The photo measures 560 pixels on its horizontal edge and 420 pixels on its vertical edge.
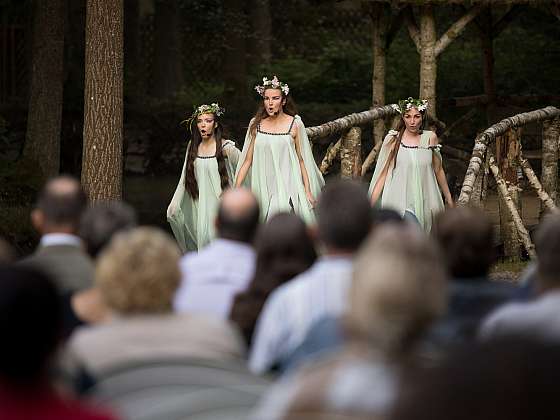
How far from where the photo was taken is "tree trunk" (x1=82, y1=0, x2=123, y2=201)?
1347 cm

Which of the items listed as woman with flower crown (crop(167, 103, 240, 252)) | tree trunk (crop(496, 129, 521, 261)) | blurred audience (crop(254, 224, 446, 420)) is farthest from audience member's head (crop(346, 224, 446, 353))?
tree trunk (crop(496, 129, 521, 261))

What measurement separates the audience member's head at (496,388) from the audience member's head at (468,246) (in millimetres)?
2705

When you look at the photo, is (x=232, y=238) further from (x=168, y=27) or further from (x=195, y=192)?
(x=168, y=27)

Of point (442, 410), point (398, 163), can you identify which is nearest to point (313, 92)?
point (398, 163)

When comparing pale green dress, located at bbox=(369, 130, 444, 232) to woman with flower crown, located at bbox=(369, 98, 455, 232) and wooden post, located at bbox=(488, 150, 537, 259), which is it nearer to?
woman with flower crown, located at bbox=(369, 98, 455, 232)

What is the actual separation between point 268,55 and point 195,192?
14.0 metres

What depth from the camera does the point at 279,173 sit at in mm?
13008

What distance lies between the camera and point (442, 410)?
278 centimetres

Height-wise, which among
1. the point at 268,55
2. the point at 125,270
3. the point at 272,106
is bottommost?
the point at 125,270

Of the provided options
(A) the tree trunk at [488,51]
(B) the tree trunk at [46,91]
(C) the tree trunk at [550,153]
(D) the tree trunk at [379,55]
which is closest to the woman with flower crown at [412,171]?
(C) the tree trunk at [550,153]

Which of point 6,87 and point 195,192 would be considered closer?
point 195,192

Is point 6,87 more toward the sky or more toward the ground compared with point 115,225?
more toward the sky

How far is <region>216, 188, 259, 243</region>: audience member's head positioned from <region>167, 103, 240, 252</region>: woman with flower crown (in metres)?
6.39

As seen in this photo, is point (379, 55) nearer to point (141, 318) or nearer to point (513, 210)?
point (513, 210)
